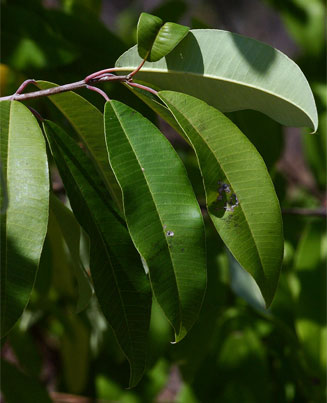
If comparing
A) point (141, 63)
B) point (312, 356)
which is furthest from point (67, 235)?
point (312, 356)

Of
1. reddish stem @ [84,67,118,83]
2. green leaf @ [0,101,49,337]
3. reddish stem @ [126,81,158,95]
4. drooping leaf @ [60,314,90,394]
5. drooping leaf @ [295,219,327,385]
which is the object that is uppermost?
reddish stem @ [84,67,118,83]

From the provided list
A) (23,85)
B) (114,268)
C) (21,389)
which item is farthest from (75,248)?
(21,389)

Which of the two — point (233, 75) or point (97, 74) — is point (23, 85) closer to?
point (97, 74)

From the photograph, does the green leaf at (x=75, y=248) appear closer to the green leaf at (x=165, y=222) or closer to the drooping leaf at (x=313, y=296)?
the green leaf at (x=165, y=222)

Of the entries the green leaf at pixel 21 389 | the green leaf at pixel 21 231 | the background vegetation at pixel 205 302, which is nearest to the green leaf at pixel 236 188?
the green leaf at pixel 21 231

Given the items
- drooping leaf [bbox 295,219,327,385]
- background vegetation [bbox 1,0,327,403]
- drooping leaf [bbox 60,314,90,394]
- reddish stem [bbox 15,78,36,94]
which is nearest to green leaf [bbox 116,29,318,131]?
reddish stem [bbox 15,78,36,94]

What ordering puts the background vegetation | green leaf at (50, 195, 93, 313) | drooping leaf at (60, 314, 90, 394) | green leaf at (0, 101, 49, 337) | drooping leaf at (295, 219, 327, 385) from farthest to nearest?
drooping leaf at (60, 314, 90, 394)
drooping leaf at (295, 219, 327, 385)
the background vegetation
green leaf at (50, 195, 93, 313)
green leaf at (0, 101, 49, 337)

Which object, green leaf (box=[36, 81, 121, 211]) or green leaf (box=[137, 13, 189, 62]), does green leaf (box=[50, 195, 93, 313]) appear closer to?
green leaf (box=[36, 81, 121, 211])

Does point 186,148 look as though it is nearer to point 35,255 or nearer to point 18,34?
point 18,34
